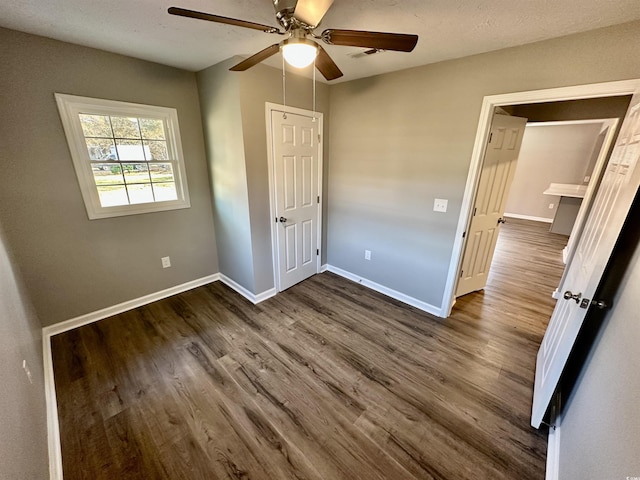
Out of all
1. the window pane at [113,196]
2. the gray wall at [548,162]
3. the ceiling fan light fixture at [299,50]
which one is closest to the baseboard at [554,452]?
the ceiling fan light fixture at [299,50]

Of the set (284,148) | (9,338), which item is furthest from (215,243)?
(9,338)

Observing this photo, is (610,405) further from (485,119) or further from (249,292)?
(249,292)

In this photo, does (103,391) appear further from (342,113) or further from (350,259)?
(342,113)

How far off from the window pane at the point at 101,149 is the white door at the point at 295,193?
4.96 ft

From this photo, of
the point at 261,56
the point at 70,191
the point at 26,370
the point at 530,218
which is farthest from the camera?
the point at 530,218

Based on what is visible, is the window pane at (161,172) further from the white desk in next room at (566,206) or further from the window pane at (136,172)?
the white desk in next room at (566,206)

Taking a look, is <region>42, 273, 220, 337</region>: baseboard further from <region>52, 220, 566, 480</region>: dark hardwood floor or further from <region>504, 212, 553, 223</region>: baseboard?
<region>504, 212, 553, 223</region>: baseboard

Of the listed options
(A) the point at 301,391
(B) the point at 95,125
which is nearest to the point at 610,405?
(A) the point at 301,391

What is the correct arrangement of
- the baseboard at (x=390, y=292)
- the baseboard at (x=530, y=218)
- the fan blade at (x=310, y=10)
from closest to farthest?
the fan blade at (x=310, y=10) → the baseboard at (x=390, y=292) → the baseboard at (x=530, y=218)

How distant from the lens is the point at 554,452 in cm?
142

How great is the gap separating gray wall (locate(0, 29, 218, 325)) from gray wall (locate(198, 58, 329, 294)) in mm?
299

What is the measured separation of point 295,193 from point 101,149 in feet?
6.15

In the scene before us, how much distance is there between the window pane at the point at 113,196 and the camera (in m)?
2.38

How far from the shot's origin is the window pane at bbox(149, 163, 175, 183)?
104 inches
